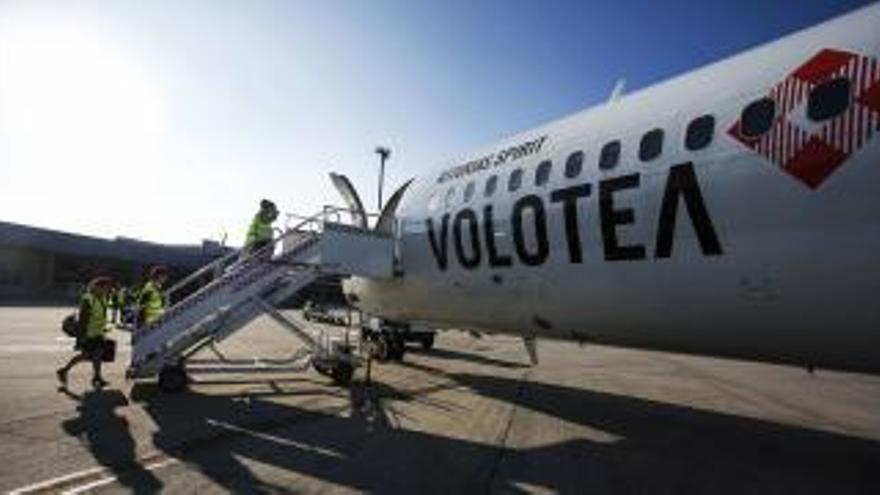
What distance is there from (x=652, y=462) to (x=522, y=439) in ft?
7.15

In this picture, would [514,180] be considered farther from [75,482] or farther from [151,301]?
[75,482]

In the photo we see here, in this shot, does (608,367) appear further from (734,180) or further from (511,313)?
(734,180)

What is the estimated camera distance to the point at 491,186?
15.7 meters

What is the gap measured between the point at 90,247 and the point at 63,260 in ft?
33.9

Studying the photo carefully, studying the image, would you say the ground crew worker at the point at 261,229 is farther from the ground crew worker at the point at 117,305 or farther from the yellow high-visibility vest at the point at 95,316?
the ground crew worker at the point at 117,305

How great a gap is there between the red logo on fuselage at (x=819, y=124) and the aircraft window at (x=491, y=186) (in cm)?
592

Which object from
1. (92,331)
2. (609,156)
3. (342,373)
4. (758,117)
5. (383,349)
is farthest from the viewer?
(383,349)

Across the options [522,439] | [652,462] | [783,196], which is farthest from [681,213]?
[522,439]

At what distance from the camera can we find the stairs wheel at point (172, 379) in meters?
16.5

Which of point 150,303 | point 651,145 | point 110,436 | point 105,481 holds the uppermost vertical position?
point 651,145

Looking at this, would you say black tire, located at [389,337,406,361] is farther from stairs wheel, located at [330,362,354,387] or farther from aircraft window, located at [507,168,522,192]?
aircraft window, located at [507,168,522,192]

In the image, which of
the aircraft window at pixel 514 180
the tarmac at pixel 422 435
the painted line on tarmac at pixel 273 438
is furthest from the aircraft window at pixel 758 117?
the painted line on tarmac at pixel 273 438

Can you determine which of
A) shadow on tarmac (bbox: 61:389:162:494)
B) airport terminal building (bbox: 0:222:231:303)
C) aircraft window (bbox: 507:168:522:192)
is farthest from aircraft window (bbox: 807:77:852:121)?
airport terminal building (bbox: 0:222:231:303)

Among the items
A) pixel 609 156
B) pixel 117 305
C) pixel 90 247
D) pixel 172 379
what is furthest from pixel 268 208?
pixel 90 247
